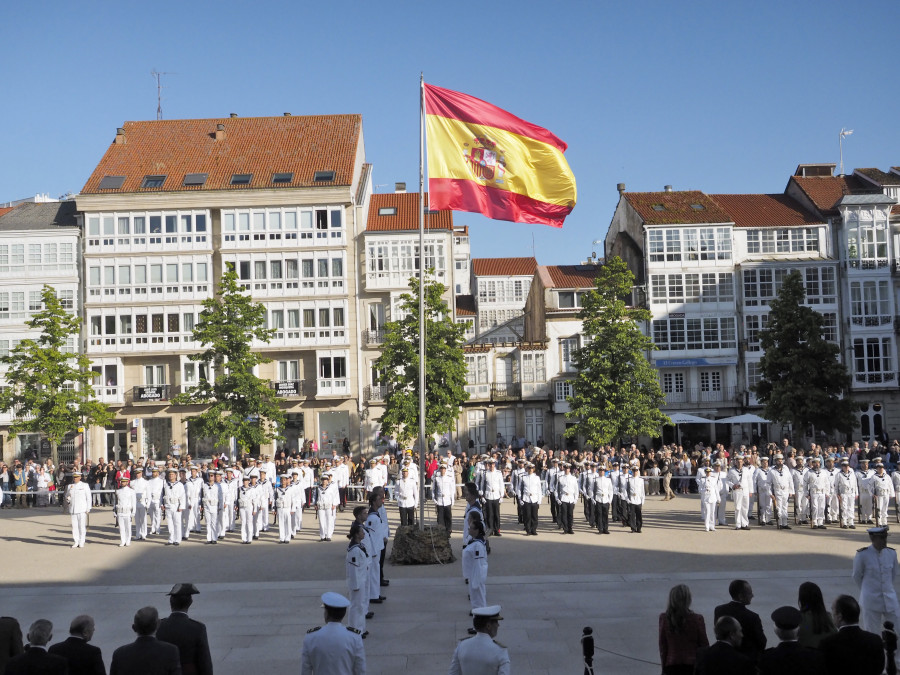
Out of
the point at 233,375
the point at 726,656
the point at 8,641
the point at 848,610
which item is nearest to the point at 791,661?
the point at 726,656

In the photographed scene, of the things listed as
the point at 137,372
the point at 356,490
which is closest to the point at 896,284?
the point at 356,490

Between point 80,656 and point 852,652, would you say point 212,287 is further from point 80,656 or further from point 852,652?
point 852,652

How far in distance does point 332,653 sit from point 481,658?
4.92ft

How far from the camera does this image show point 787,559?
19297 mm

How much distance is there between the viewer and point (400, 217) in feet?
181

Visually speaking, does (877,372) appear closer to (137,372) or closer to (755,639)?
(137,372)

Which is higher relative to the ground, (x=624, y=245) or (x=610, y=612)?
(x=624, y=245)

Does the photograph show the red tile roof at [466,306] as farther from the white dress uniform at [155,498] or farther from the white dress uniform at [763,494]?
the white dress uniform at [155,498]

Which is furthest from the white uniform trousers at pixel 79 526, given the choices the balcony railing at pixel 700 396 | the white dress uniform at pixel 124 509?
the balcony railing at pixel 700 396

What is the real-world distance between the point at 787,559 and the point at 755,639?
12242mm

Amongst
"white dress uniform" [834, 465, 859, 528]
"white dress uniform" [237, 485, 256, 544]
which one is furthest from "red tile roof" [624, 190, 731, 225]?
"white dress uniform" [237, 485, 256, 544]

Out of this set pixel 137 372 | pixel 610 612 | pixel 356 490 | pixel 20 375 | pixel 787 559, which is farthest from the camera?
pixel 137 372

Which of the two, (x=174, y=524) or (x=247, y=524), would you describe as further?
(x=247, y=524)

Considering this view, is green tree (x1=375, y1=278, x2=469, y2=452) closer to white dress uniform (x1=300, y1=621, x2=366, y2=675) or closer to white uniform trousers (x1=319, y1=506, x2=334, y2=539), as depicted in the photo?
white uniform trousers (x1=319, y1=506, x2=334, y2=539)
